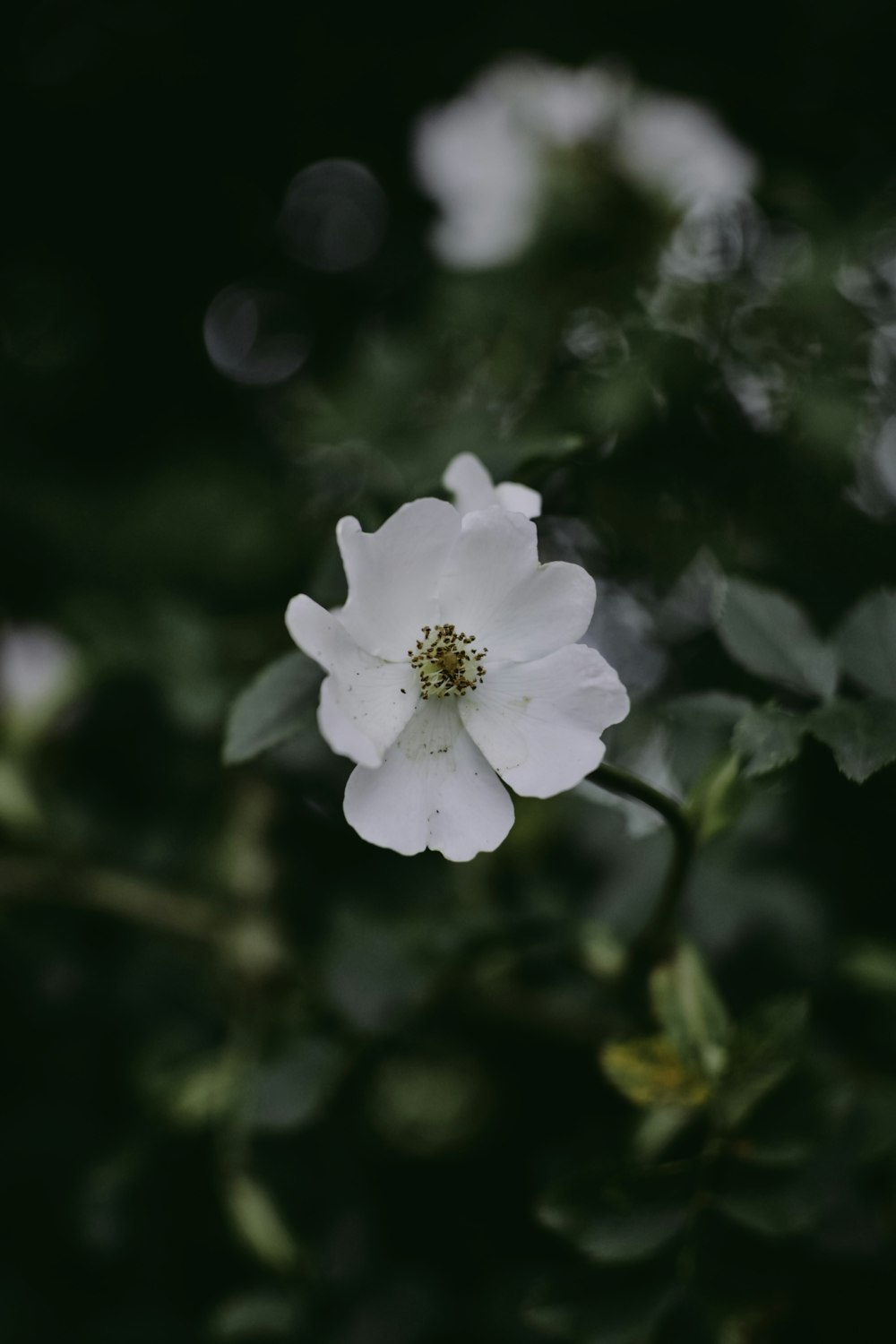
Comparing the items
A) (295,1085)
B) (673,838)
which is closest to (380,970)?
(295,1085)

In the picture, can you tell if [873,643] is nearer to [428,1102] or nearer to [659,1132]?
[659,1132]

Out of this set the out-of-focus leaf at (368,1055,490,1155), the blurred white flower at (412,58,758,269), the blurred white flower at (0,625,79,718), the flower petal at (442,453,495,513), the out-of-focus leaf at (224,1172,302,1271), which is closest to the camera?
the flower petal at (442,453,495,513)

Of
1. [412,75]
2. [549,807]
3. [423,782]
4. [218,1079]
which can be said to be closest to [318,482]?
[549,807]

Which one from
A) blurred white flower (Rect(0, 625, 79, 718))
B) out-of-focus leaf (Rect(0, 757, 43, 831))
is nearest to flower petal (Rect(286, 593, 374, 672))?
out-of-focus leaf (Rect(0, 757, 43, 831))

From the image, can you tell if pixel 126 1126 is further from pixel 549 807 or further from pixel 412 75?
pixel 412 75

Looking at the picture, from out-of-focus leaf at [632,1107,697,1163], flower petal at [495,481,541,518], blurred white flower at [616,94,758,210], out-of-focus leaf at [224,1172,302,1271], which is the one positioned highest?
blurred white flower at [616,94,758,210]

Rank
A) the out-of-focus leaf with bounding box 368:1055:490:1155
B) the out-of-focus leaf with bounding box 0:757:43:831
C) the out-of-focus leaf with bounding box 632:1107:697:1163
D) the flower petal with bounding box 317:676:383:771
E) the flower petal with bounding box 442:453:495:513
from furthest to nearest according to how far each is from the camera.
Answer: the out-of-focus leaf with bounding box 0:757:43:831 < the out-of-focus leaf with bounding box 368:1055:490:1155 < the out-of-focus leaf with bounding box 632:1107:697:1163 < the flower petal with bounding box 442:453:495:513 < the flower petal with bounding box 317:676:383:771

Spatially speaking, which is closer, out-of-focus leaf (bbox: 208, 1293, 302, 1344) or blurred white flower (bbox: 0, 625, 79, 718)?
out-of-focus leaf (bbox: 208, 1293, 302, 1344)

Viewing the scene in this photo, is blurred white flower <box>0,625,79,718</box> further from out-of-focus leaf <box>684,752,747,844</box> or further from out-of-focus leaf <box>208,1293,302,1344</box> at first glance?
out-of-focus leaf <box>684,752,747,844</box>
